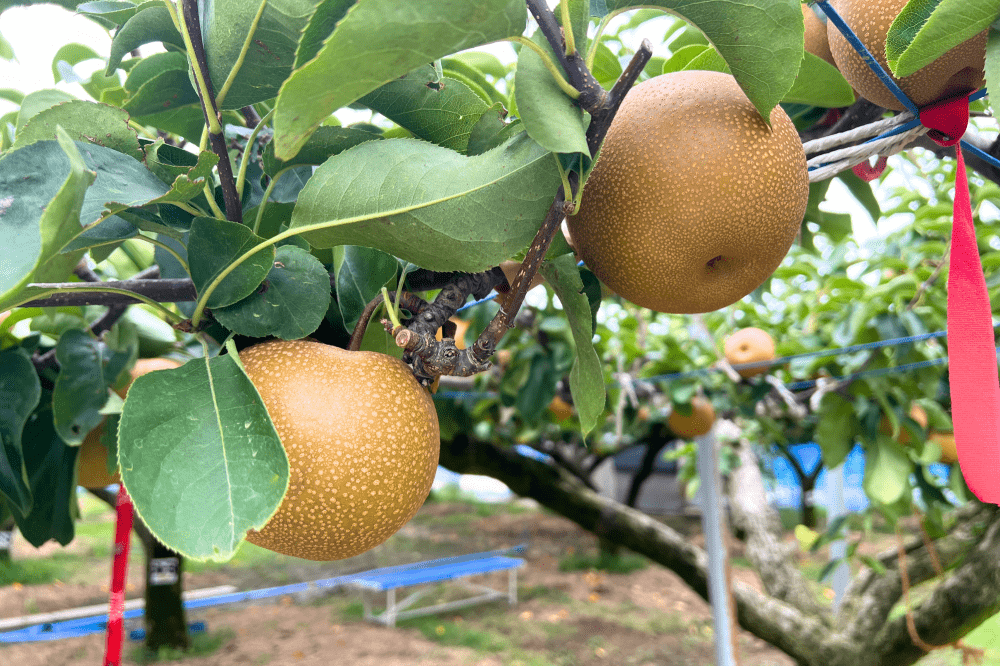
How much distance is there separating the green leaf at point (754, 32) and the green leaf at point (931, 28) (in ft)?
0.39

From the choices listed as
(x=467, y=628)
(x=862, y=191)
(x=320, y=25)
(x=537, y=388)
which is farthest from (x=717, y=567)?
(x=467, y=628)

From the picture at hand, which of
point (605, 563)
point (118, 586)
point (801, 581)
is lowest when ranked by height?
point (605, 563)

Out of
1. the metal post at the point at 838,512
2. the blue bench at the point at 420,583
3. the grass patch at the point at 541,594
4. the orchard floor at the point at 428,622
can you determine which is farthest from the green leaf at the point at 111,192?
the grass patch at the point at 541,594

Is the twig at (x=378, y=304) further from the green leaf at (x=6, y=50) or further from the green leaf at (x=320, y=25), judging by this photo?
the green leaf at (x=6, y=50)

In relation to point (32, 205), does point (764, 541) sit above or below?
below

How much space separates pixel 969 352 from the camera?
0.48 m

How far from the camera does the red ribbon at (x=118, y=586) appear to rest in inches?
21.3

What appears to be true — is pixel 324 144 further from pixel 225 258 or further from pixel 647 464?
pixel 647 464

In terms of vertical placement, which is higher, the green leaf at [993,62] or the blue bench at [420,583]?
the green leaf at [993,62]

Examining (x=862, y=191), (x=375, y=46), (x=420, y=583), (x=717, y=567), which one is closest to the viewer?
(x=375, y=46)

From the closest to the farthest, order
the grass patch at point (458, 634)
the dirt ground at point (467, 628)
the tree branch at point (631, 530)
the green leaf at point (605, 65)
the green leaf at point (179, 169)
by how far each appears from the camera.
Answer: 1. the green leaf at point (179, 169)
2. the green leaf at point (605, 65)
3. the tree branch at point (631, 530)
4. the dirt ground at point (467, 628)
5. the grass patch at point (458, 634)

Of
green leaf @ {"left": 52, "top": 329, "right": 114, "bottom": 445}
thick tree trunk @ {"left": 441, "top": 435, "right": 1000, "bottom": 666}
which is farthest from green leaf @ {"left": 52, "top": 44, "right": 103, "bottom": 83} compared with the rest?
thick tree trunk @ {"left": 441, "top": 435, "right": 1000, "bottom": 666}

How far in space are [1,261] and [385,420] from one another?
0.21 metres

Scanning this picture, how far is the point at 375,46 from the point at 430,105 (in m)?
0.16
